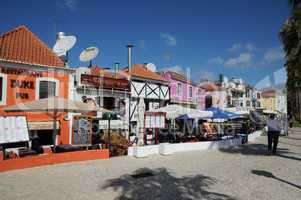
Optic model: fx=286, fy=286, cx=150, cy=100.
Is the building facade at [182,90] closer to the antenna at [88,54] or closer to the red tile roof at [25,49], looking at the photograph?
the antenna at [88,54]

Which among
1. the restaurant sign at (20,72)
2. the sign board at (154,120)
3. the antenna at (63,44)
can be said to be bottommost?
the sign board at (154,120)

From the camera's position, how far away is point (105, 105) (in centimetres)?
2369

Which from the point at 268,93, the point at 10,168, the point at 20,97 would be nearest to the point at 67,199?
the point at 10,168

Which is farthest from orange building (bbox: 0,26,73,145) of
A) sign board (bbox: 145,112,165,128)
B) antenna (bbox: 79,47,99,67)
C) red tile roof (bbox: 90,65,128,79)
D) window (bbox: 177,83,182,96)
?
window (bbox: 177,83,182,96)

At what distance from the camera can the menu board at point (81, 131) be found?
58.5ft

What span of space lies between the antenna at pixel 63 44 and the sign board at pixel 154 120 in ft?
27.1

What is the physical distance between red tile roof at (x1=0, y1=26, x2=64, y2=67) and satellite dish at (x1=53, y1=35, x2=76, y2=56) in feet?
5.36

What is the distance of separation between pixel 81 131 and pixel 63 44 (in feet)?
21.5

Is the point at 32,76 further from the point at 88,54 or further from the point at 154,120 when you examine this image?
the point at 154,120

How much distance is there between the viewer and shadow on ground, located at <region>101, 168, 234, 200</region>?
22.4 feet

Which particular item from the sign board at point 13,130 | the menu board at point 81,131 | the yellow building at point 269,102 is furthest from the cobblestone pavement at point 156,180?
the yellow building at point 269,102

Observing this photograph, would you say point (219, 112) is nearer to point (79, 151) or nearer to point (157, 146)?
point (157, 146)

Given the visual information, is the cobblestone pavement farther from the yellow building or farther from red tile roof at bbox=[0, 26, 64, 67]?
the yellow building

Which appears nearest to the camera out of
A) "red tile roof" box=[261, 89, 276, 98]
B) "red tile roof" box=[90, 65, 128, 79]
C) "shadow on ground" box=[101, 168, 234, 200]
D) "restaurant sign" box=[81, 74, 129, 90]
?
"shadow on ground" box=[101, 168, 234, 200]
